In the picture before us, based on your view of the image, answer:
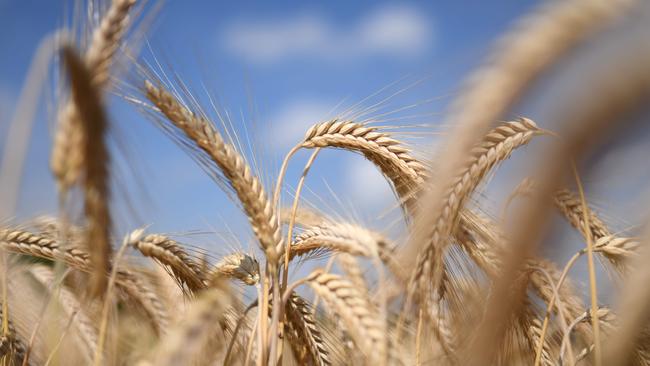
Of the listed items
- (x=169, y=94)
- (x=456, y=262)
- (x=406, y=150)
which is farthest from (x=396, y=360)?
(x=169, y=94)

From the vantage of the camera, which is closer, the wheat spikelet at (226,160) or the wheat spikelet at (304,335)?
the wheat spikelet at (226,160)

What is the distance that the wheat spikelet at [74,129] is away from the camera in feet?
3.56

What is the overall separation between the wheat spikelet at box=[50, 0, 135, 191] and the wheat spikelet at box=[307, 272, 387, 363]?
704mm

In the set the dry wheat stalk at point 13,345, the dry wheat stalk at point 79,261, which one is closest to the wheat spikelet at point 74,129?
the dry wheat stalk at point 79,261

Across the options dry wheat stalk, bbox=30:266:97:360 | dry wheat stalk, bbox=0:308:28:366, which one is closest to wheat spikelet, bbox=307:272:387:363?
dry wheat stalk, bbox=30:266:97:360

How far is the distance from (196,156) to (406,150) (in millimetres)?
734

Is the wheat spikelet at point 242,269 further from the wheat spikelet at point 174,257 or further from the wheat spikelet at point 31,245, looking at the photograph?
the wheat spikelet at point 31,245

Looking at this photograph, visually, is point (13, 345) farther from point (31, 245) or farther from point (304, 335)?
point (304, 335)

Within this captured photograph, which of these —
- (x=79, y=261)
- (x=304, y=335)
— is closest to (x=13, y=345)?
(x=79, y=261)

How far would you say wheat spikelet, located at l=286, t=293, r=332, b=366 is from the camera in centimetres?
190

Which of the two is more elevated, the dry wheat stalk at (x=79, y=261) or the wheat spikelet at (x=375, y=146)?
the wheat spikelet at (x=375, y=146)

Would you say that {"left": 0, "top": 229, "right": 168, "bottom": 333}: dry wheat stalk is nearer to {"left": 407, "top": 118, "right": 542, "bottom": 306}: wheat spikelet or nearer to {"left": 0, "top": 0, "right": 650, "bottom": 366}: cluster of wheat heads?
{"left": 0, "top": 0, "right": 650, "bottom": 366}: cluster of wheat heads

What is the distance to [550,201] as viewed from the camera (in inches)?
57.0

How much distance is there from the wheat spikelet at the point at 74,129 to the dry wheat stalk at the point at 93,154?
15 mm
